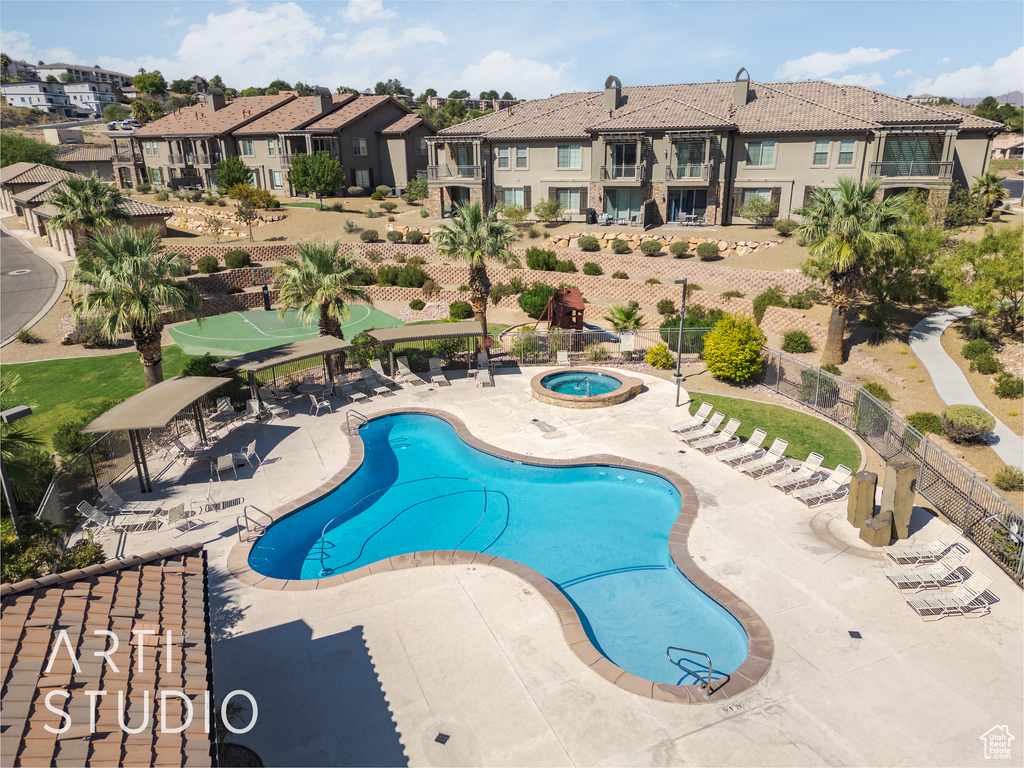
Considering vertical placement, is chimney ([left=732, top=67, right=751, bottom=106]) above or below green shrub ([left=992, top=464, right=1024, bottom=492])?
above

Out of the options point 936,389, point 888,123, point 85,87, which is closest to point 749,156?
point 888,123

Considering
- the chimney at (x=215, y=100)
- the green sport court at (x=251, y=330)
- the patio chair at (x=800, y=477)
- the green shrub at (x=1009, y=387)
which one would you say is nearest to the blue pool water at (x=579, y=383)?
the patio chair at (x=800, y=477)

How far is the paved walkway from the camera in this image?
21.0m

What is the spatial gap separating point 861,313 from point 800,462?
48.7ft

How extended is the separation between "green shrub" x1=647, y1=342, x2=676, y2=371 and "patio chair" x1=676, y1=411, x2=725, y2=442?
22.0ft

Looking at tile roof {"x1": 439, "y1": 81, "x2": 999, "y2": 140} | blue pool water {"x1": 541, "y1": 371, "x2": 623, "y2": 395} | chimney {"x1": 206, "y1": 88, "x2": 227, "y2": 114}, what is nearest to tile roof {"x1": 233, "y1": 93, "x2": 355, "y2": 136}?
chimney {"x1": 206, "y1": 88, "x2": 227, "y2": 114}

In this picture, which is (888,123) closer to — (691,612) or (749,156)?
(749,156)

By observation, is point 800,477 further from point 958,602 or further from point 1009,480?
point 1009,480

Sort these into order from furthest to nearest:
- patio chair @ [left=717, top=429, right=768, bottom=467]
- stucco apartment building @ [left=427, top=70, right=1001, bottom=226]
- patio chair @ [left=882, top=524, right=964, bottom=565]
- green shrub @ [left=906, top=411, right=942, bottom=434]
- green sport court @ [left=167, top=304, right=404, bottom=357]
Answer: stucco apartment building @ [left=427, top=70, right=1001, bottom=226] → green sport court @ [left=167, top=304, right=404, bottom=357] → green shrub @ [left=906, top=411, right=942, bottom=434] → patio chair @ [left=717, top=429, right=768, bottom=467] → patio chair @ [left=882, top=524, right=964, bottom=565]

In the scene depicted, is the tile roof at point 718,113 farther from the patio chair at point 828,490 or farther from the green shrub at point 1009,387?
the patio chair at point 828,490

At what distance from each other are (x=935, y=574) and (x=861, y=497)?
2523 millimetres

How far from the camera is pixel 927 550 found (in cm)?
1466

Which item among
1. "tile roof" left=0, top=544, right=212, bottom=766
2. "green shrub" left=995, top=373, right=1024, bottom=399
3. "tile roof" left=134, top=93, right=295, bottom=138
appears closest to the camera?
"tile roof" left=0, top=544, right=212, bottom=766

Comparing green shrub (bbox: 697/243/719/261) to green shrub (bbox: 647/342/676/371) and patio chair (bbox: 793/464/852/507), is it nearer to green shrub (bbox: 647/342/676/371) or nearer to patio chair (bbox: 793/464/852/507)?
green shrub (bbox: 647/342/676/371)
